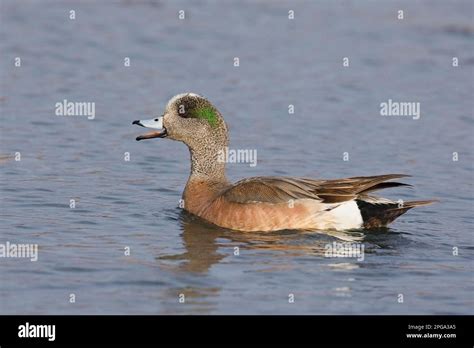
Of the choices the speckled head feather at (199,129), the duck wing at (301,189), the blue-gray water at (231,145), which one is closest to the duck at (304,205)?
the duck wing at (301,189)

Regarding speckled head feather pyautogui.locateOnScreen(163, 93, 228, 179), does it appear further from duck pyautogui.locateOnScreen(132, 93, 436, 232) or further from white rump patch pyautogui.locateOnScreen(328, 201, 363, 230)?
white rump patch pyautogui.locateOnScreen(328, 201, 363, 230)

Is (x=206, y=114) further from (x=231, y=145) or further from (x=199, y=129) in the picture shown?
(x=231, y=145)

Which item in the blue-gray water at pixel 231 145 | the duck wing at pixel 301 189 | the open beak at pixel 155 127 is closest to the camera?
the blue-gray water at pixel 231 145

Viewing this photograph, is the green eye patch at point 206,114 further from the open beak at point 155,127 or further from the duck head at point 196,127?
the open beak at point 155,127

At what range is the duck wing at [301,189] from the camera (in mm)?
9859

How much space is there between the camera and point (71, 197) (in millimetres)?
10812

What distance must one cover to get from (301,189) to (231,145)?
320 centimetres

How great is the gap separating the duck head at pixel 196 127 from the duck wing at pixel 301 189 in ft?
2.77

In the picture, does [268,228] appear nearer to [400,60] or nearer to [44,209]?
[44,209]

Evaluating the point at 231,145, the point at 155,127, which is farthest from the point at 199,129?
the point at 231,145

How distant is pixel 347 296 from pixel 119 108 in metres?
6.96

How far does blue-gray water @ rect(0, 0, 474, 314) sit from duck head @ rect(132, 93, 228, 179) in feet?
1.96

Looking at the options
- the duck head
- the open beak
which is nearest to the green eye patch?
the duck head
